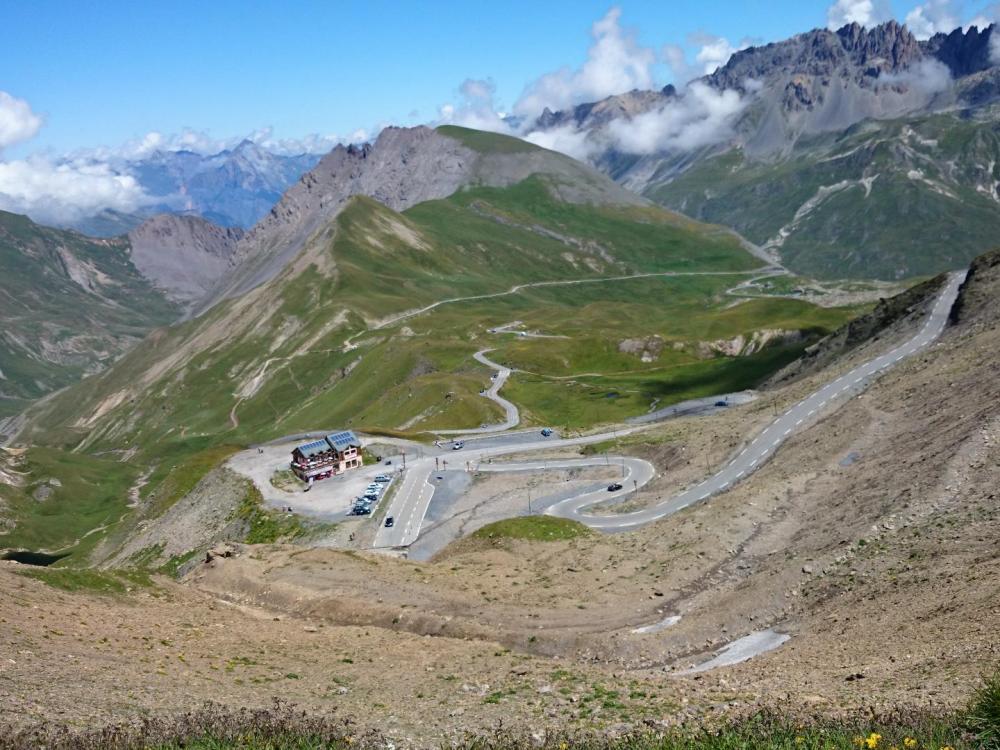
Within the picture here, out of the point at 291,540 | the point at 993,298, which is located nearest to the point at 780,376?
the point at 993,298

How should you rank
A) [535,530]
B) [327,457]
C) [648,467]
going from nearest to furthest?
[535,530]
[648,467]
[327,457]

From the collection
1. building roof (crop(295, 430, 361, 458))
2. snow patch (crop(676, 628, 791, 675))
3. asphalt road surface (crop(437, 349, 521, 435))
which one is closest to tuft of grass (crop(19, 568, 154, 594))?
snow patch (crop(676, 628, 791, 675))

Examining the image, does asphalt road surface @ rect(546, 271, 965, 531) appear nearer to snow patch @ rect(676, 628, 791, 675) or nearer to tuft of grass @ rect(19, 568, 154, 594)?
snow patch @ rect(676, 628, 791, 675)

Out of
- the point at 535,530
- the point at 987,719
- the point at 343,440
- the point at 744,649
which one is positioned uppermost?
the point at 343,440

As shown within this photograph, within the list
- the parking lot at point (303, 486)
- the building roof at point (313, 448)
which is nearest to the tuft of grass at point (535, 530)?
the parking lot at point (303, 486)

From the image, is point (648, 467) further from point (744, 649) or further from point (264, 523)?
point (744, 649)

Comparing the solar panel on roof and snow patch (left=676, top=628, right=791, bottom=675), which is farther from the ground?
the solar panel on roof

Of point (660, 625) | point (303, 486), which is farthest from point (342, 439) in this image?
point (660, 625)
